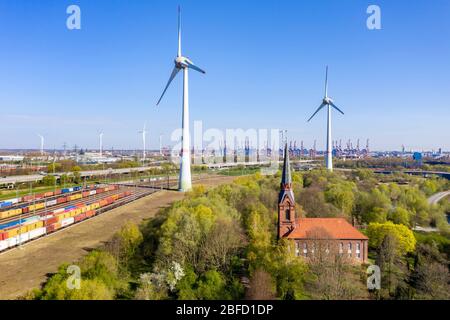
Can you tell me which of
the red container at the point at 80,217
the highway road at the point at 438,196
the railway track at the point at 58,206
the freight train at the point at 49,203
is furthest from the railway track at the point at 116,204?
the highway road at the point at 438,196

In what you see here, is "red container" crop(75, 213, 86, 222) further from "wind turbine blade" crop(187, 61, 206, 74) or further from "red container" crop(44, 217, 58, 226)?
"wind turbine blade" crop(187, 61, 206, 74)

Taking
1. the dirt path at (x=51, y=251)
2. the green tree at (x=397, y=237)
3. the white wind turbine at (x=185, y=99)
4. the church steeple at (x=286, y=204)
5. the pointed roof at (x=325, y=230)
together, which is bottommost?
the dirt path at (x=51, y=251)

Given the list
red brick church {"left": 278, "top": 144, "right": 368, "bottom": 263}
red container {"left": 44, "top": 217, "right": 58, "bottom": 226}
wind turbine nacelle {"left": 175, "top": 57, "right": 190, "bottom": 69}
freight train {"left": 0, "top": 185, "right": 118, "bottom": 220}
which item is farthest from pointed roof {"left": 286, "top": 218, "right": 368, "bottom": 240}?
freight train {"left": 0, "top": 185, "right": 118, "bottom": 220}

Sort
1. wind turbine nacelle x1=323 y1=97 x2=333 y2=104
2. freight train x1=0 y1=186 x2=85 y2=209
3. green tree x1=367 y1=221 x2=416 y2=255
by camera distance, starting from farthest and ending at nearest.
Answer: wind turbine nacelle x1=323 y1=97 x2=333 y2=104, freight train x1=0 y1=186 x2=85 y2=209, green tree x1=367 y1=221 x2=416 y2=255

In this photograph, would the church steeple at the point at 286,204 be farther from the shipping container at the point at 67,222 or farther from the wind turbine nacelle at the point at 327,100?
the wind turbine nacelle at the point at 327,100

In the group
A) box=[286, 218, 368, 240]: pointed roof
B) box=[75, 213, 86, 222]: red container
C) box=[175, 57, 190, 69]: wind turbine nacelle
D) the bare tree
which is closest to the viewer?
the bare tree

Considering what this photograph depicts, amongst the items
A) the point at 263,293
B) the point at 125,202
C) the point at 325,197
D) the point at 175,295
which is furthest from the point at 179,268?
the point at 125,202
